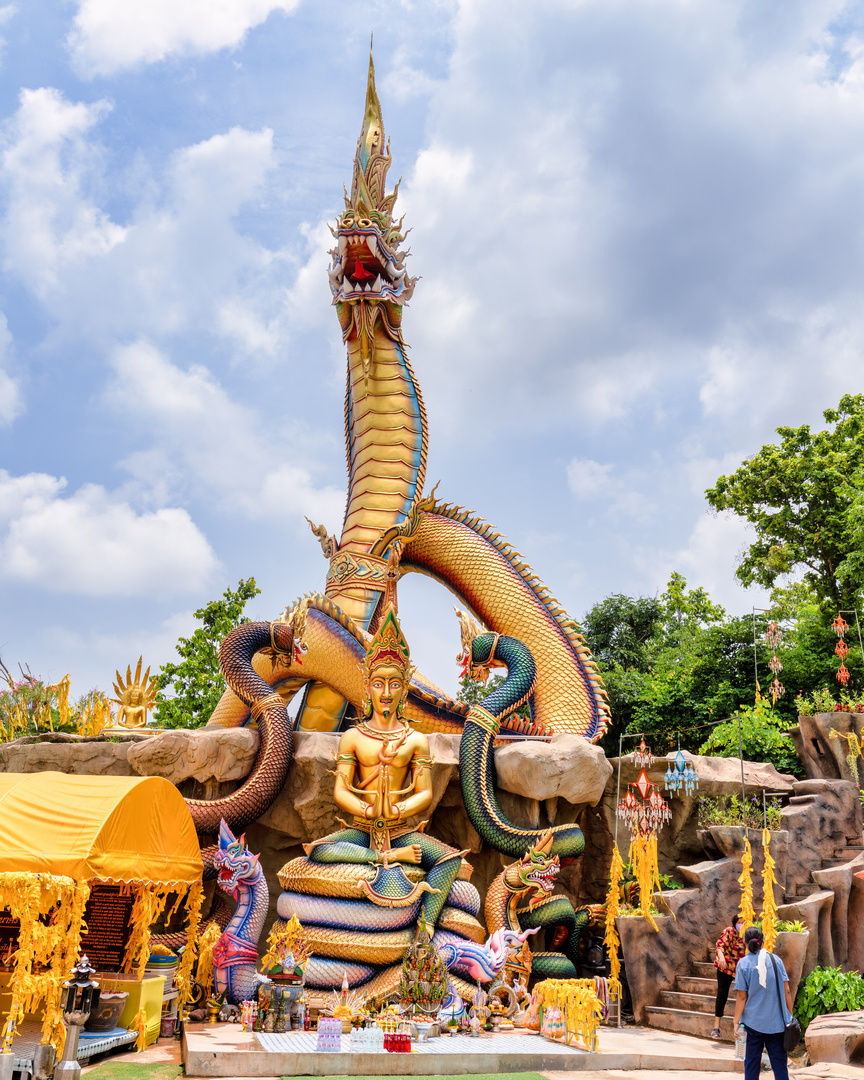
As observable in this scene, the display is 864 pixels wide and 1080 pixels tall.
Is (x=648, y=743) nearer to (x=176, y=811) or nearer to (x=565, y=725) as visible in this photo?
(x=565, y=725)

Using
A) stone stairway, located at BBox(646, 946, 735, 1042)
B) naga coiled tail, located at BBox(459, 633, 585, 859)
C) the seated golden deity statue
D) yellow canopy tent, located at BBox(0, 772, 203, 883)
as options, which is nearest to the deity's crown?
the seated golden deity statue

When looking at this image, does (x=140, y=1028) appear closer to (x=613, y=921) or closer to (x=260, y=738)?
(x=260, y=738)

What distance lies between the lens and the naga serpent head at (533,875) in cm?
1120

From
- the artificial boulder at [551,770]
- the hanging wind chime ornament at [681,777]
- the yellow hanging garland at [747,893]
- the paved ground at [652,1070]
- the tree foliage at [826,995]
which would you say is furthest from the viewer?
the hanging wind chime ornament at [681,777]

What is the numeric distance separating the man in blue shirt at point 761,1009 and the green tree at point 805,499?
1685 centimetres

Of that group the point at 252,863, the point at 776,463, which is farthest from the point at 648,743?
the point at 252,863

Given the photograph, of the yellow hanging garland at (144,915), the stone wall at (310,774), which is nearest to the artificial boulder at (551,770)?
the stone wall at (310,774)

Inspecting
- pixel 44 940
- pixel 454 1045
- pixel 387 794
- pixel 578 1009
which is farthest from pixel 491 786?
pixel 44 940

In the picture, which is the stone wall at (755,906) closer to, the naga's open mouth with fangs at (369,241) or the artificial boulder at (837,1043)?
the artificial boulder at (837,1043)

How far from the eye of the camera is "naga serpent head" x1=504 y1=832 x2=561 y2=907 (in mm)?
11195

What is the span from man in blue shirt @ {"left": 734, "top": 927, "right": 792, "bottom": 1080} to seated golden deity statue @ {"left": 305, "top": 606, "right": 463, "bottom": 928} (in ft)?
14.3

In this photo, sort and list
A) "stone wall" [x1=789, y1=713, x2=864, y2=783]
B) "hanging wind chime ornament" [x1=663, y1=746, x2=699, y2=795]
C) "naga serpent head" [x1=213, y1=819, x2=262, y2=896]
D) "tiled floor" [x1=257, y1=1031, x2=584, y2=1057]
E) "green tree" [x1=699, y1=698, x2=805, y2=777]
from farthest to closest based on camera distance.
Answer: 1. "green tree" [x1=699, y1=698, x2=805, y2=777]
2. "stone wall" [x1=789, y1=713, x2=864, y2=783]
3. "hanging wind chime ornament" [x1=663, y1=746, x2=699, y2=795]
4. "naga serpent head" [x1=213, y1=819, x2=262, y2=896]
5. "tiled floor" [x1=257, y1=1031, x2=584, y2=1057]

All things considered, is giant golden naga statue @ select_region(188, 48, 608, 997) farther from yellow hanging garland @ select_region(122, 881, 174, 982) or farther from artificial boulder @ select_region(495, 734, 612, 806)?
yellow hanging garland @ select_region(122, 881, 174, 982)

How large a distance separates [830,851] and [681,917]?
2.87 meters
